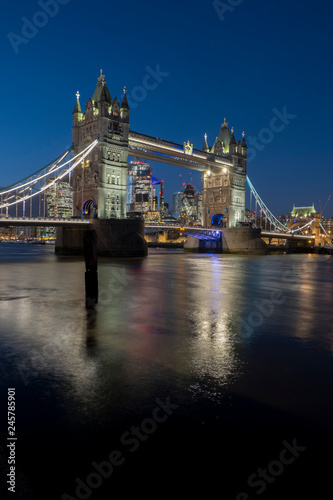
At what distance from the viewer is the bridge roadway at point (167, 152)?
55.2 meters

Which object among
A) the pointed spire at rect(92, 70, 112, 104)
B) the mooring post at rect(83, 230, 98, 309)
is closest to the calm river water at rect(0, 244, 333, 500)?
the mooring post at rect(83, 230, 98, 309)

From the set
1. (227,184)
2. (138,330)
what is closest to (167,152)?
(227,184)

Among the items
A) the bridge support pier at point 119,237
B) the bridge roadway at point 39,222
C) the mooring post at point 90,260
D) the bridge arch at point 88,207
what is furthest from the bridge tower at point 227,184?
the mooring post at point 90,260

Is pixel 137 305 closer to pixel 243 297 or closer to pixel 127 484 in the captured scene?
pixel 243 297

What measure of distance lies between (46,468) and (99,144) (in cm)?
5040

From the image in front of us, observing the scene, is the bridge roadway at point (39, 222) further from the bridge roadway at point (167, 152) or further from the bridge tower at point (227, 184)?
the bridge tower at point (227, 184)

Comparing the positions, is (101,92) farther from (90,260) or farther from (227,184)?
(90,260)

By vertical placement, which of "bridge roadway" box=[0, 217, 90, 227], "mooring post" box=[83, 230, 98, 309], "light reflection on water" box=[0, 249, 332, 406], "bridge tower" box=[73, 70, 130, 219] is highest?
"bridge tower" box=[73, 70, 130, 219]

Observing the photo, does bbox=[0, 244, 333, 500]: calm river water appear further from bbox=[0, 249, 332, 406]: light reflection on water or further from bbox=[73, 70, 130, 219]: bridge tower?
bbox=[73, 70, 130, 219]: bridge tower

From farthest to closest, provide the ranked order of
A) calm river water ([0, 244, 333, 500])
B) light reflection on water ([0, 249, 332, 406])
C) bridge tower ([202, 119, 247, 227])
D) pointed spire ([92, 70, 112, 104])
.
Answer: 1. bridge tower ([202, 119, 247, 227])
2. pointed spire ([92, 70, 112, 104])
3. light reflection on water ([0, 249, 332, 406])
4. calm river water ([0, 244, 333, 500])

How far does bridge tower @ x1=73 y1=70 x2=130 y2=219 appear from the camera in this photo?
165ft

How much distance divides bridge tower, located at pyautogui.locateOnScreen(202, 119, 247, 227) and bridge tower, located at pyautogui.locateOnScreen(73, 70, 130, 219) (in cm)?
2721

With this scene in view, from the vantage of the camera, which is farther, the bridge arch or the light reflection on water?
the bridge arch

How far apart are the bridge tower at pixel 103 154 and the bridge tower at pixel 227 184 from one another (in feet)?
89.3
